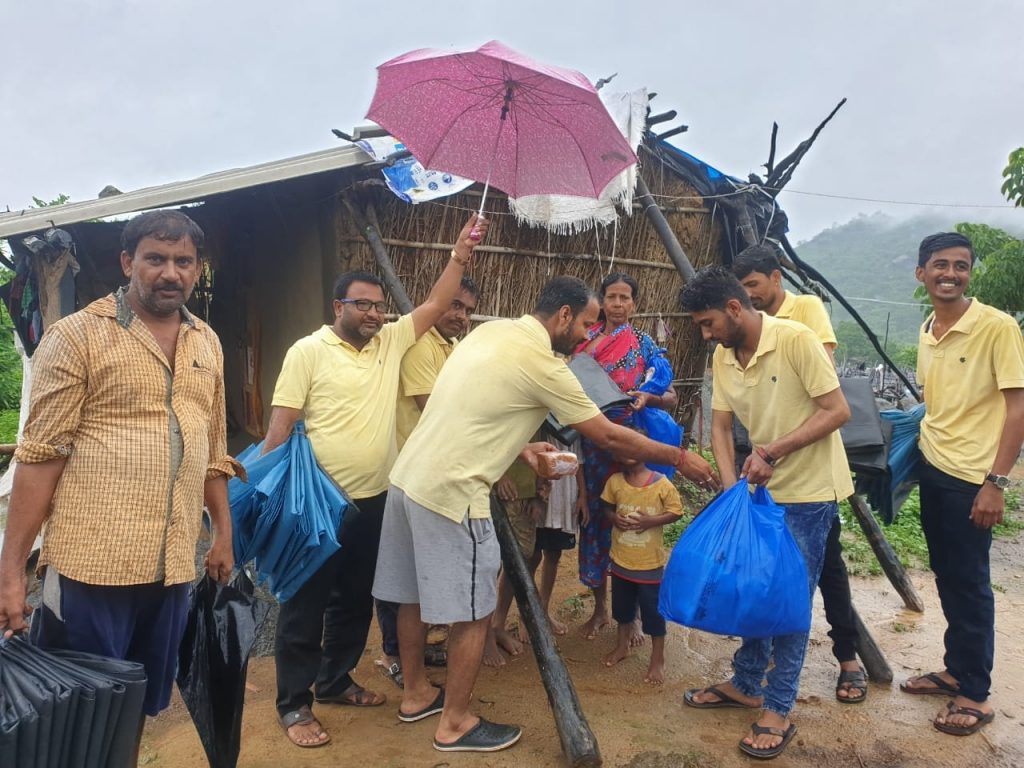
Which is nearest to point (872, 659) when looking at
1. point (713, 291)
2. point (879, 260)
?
point (713, 291)

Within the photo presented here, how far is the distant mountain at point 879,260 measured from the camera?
5477 centimetres

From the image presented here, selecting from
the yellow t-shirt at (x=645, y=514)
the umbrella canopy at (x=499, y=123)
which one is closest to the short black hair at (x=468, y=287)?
the umbrella canopy at (x=499, y=123)

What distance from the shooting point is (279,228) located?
560cm

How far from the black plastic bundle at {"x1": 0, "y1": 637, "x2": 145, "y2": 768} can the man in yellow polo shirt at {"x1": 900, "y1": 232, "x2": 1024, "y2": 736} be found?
10.6ft

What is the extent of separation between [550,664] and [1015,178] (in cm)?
785

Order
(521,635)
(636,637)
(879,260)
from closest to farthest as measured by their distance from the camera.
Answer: (636,637) < (521,635) < (879,260)

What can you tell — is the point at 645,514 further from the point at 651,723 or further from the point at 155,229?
the point at 155,229

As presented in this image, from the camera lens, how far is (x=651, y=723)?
3.11 meters

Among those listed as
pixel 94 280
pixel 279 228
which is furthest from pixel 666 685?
pixel 94 280

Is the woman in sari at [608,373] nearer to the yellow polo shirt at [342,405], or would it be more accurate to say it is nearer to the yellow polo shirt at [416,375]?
the yellow polo shirt at [416,375]

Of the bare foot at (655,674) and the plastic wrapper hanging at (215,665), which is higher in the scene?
the plastic wrapper hanging at (215,665)

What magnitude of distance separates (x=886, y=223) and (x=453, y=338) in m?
135

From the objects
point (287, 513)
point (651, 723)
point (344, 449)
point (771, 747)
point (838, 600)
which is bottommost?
point (651, 723)

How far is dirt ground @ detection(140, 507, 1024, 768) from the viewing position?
282 centimetres
